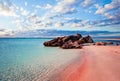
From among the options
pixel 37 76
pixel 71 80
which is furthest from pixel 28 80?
pixel 71 80

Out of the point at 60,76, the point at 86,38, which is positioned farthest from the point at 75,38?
the point at 60,76

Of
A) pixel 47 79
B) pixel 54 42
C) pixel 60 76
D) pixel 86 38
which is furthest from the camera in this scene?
pixel 86 38

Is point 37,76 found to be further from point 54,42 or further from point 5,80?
point 54,42

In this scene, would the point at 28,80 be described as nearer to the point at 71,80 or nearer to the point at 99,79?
the point at 71,80

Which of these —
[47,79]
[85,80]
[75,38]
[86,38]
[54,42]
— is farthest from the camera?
[86,38]

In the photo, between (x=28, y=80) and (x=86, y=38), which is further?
(x=86, y=38)

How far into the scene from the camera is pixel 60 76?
12766 millimetres

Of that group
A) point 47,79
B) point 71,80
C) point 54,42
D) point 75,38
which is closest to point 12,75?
point 47,79

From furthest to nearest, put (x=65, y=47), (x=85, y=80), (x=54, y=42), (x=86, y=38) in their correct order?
(x=86, y=38), (x=54, y=42), (x=65, y=47), (x=85, y=80)

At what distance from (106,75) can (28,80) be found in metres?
5.98

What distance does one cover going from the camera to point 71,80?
37.7 ft

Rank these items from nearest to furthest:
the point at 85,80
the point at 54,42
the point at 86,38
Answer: the point at 85,80 < the point at 54,42 < the point at 86,38

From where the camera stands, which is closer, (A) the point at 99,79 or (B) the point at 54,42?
(A) the point at 99,79

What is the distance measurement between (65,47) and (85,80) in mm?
30034
